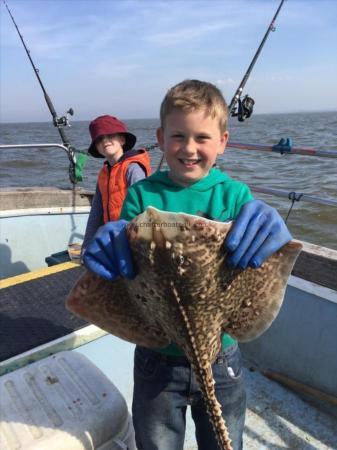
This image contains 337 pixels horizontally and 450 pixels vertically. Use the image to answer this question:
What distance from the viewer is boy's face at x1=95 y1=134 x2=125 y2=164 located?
156 inches

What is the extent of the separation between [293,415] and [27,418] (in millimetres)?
2220

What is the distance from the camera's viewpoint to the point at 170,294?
5.16 feet

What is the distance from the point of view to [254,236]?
61.2 inches

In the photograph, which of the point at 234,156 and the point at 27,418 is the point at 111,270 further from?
the point at 234,156

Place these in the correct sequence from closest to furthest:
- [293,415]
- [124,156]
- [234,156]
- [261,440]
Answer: [261,440] < [293,415] < [124,156] < [234,156]

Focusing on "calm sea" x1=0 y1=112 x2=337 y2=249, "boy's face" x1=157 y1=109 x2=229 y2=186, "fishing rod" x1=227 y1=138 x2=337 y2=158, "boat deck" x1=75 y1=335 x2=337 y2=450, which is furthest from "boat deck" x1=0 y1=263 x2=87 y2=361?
"calm sea" x1=0 y1=112 x2=337 y2=249

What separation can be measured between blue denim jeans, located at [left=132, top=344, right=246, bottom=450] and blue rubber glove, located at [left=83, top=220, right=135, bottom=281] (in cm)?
62

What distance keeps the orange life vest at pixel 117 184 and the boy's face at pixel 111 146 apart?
0.11 metres

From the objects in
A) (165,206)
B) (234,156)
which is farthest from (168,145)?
(234,156)

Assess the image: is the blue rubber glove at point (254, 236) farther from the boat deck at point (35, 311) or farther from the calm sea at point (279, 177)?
the calm sea at point (279, 177)

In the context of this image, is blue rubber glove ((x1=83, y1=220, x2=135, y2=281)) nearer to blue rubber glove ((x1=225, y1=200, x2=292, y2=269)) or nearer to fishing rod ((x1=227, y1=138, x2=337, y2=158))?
blue rubber glove ((x1=225, y1=200, x2=292, y2=269))

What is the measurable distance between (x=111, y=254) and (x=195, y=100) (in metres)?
0.74

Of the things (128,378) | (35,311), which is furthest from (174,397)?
(35,311)

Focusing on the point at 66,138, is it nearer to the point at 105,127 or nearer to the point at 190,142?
the point at 105,127
